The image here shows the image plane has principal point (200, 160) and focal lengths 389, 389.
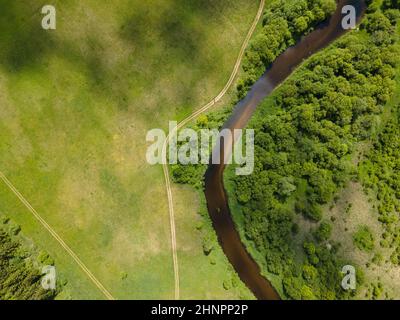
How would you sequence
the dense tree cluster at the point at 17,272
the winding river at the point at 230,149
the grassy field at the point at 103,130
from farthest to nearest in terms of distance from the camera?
the winding river at the point at 230,149, the grassy field at the point at 103,130, the dense tree cluster at the point at 17,272

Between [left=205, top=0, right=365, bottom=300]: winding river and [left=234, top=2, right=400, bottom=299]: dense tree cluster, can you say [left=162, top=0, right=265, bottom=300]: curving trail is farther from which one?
[left=234, top=2, right=400, bottom=299]: dense tree cluster

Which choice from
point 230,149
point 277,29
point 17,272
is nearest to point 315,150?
point 230,149

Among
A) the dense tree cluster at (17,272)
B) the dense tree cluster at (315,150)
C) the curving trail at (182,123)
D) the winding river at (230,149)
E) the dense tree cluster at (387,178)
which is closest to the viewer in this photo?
the dense tree cluster at (17,272)

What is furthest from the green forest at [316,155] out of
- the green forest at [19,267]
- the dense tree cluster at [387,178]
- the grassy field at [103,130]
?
the green forest at [19,267]

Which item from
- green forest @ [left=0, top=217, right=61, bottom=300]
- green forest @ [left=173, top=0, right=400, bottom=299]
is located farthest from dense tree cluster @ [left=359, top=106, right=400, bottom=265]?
green forest @ [left=0, top=217, right=61, bottom=300]

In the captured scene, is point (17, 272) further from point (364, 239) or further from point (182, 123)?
point (364, 239)

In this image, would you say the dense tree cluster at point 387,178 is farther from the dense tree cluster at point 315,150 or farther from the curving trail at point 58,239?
the curving trail at point 58,239
